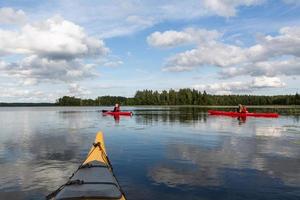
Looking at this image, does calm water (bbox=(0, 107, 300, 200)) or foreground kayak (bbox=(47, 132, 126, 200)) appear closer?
foreground kayak (bbox=(47, 132, 126, 200))

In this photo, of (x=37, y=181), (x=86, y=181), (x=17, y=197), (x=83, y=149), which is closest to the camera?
(x=86, y=181)

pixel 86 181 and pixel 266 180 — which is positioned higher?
pixel 86 181

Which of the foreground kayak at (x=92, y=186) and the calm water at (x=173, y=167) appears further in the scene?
the calm water at (x=173, y=167)

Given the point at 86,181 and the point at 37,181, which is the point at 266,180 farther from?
the point at 37,181

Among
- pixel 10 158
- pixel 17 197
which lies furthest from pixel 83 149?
pixel 17 197

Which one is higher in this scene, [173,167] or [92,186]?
[92,186]

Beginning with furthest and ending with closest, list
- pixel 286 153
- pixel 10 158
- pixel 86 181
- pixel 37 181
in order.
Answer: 1. pixel 286 153
2. pixel 10 158
3. pixel 37 181
4. pixel 86 181

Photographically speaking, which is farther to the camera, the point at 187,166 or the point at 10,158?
the point at 10,158

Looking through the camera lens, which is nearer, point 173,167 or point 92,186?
point 92,186

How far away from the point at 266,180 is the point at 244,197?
3.18 meters

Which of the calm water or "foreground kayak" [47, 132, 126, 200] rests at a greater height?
"foreground kayak" [47, 132, 126, 200]

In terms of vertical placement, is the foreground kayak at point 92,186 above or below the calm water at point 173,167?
above

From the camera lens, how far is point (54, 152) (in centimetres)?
Answer: 2578

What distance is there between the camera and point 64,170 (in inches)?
759
